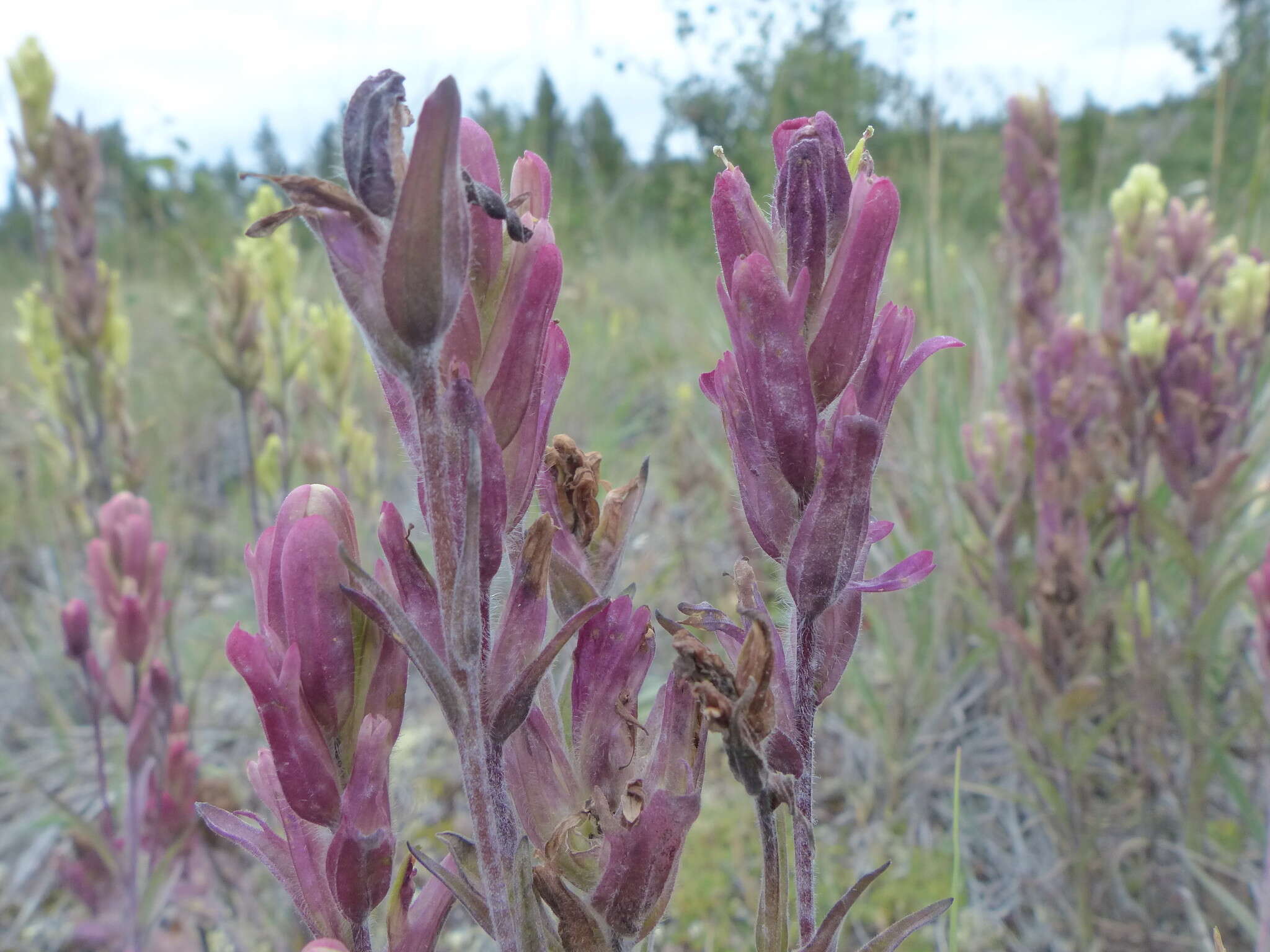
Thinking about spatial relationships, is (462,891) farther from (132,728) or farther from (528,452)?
(132,728)

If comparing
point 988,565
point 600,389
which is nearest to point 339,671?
point 988,565

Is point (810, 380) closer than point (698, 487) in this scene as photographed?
Yes

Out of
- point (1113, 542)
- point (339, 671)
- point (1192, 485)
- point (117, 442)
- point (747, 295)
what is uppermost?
point (747, 295)

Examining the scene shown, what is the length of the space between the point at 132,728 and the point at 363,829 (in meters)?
1.62

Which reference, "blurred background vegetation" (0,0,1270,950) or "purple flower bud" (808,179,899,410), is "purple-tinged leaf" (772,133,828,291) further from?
"blurred background vegetation" (0,0,1270,950)

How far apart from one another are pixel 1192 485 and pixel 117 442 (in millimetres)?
3250

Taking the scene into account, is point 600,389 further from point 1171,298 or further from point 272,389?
point 1171,298

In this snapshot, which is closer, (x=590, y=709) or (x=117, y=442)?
(x=590, y=709)

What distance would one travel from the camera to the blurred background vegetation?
227 centimetres

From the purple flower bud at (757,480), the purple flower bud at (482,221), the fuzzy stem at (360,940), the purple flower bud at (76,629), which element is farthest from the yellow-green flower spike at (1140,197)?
the purple flower bud at (76,629)

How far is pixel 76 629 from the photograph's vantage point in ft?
6.17

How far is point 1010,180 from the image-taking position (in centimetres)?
332

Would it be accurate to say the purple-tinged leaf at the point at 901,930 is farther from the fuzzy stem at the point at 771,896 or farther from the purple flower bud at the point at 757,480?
the purple flower bud at the point at 757,480

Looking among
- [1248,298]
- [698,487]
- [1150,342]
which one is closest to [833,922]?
[1150,342]
